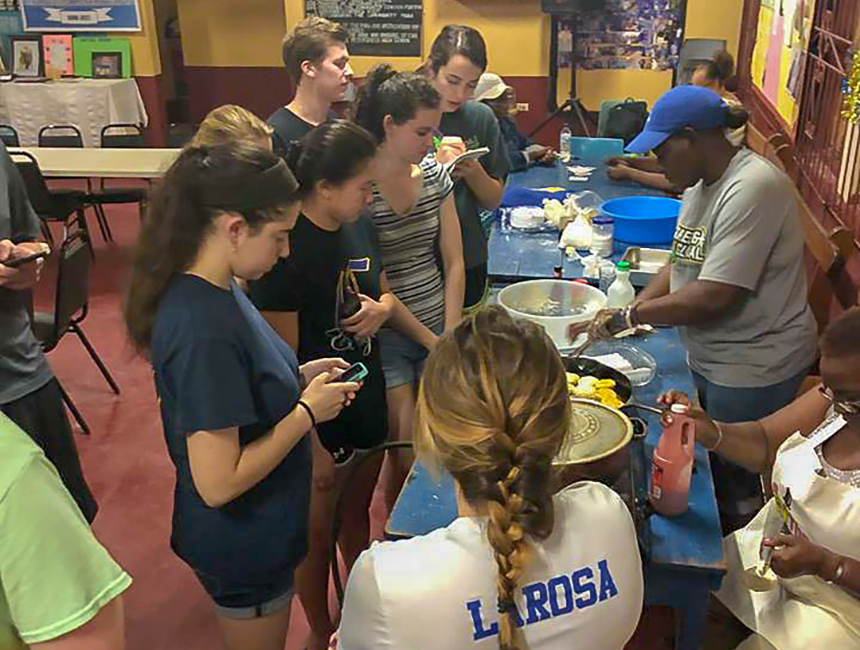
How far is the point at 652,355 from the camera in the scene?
93.0 inches

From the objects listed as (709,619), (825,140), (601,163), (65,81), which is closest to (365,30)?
(65,81)

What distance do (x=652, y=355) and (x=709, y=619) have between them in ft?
2.62

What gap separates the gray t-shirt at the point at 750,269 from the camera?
208cm

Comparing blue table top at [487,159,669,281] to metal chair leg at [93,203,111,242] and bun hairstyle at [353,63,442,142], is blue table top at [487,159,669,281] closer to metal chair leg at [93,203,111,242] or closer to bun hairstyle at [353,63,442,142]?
bun hairstyle at [353,63,442,142]

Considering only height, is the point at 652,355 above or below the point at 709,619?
above

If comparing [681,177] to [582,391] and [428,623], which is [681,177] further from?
[428,623]

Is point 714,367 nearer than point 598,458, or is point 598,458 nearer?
point 598,458

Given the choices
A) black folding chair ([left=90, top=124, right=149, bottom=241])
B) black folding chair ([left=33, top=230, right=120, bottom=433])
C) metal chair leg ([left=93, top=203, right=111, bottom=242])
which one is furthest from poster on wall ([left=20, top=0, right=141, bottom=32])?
black folding chair ([left=33, top=230, right=120, bottom=433])

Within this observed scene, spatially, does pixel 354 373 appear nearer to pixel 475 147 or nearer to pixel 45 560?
pixel 45 560

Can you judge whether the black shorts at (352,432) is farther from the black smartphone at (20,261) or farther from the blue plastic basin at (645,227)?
the blue plastic basin at (645,227)

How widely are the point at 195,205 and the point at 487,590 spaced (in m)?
0.84

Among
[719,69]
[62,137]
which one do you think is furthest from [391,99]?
[62,137]

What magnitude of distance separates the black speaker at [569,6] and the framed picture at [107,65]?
3.93 meters

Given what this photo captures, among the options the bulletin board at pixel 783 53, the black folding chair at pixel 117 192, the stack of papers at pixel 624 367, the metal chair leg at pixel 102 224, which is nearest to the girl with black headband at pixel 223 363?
the stack of papers at pixel 624 367
